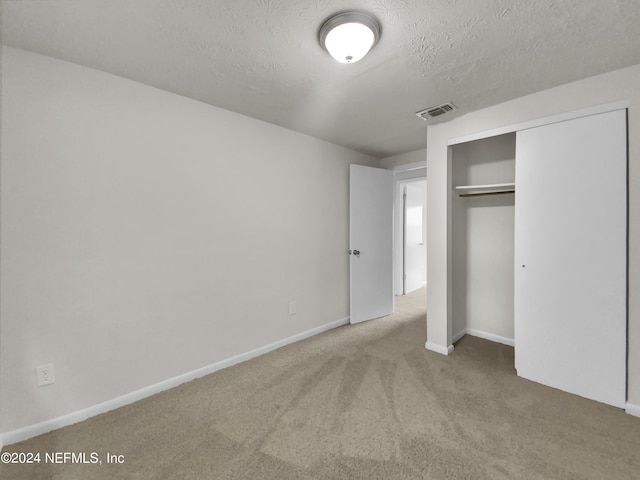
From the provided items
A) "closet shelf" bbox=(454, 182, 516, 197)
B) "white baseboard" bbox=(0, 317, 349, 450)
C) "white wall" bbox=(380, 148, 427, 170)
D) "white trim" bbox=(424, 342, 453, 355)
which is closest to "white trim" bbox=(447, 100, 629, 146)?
"closet shelf" bbox=(454, 182, 516, 197)

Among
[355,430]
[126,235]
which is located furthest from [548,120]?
[126,235]

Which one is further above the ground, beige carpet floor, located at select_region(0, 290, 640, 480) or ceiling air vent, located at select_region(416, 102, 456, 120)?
ceiling air vent, located at select_region(416, 102, 456, 120)

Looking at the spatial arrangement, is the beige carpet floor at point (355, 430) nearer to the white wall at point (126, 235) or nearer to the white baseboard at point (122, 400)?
the white baseboard at point (122, 400)

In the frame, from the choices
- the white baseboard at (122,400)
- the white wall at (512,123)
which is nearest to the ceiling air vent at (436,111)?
the white wall at (512,123)

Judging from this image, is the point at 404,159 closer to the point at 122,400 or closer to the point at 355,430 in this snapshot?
the point at 355,430

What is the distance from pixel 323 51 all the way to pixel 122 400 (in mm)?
2754

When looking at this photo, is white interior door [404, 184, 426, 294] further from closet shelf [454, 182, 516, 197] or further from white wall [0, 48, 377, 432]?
white wall [0, 48, 377, 432]

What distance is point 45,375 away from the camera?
1.73 m

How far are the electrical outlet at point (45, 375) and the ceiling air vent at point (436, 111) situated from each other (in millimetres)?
3408

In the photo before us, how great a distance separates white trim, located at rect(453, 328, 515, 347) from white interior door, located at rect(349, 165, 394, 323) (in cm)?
108

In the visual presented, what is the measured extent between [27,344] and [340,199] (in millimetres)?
3064

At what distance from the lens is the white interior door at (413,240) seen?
5.53 meters

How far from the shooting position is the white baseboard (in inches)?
65.1

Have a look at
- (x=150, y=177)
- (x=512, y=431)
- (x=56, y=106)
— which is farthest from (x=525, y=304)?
(x=56, y=106)
